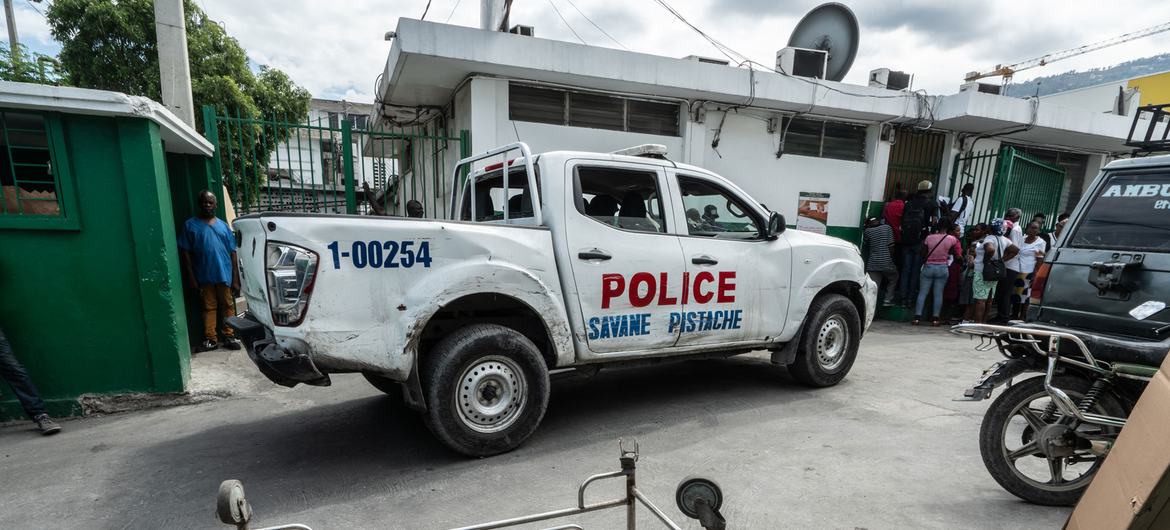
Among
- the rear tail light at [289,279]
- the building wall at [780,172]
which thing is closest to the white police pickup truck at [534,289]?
the rear tail light at [289,279]

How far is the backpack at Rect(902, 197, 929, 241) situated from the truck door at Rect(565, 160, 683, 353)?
630 centimetres

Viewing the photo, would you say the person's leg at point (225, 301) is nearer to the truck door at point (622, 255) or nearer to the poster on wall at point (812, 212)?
the truck door at point (622, 255)

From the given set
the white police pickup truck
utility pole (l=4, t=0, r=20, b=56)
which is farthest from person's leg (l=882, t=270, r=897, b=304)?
utility pole (l=4, t=0, r=20, b=56)

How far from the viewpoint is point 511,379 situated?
10.6 ft

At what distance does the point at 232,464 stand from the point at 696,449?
2951 mm

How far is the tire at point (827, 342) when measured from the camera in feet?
14.5

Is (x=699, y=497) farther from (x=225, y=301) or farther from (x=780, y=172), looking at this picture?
(x=780, y=172)

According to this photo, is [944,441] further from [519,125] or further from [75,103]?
[75,103]

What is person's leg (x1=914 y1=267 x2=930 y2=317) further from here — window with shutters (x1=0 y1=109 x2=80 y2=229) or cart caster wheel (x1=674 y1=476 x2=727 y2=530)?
window with shutters (x1=0 y1=109 x2=80 y2=229)

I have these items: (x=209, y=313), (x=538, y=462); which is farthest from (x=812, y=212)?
(x=209, y=313)

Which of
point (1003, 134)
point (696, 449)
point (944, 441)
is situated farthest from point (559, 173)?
point (1003, 134)

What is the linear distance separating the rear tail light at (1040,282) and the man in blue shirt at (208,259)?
22.5 ft

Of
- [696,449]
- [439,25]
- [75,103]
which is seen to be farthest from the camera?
[439,25]

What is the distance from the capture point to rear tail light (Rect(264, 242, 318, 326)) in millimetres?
2617
